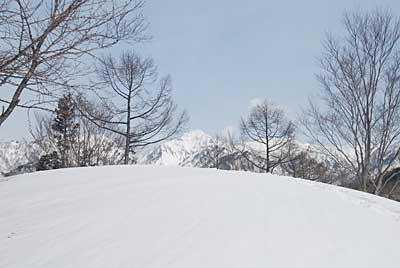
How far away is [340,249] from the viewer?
12.7 feet

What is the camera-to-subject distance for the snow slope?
11.7 feet

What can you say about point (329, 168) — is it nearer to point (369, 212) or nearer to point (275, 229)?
point (369, 212)

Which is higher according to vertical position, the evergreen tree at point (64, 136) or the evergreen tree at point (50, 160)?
the evergreen tree at point (64, 136)

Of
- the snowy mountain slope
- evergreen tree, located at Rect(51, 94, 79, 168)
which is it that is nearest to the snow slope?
evergreen tree, located at Rect(51, 94, 79, 168)

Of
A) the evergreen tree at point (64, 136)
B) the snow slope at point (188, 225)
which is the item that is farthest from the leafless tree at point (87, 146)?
the snow slope at point (188, 225)

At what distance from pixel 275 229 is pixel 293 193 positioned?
2045 millimetres

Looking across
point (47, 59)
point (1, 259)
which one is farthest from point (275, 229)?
point (47, 59)

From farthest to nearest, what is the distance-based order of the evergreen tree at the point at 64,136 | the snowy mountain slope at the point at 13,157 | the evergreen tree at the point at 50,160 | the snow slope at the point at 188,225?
1. the snowy mountain slope at the point at 13,157
2. the evergreen tree at the point at 50,160
3. the evergreen tree at the point at 64,136
4. the snow slope at the point at 188,225

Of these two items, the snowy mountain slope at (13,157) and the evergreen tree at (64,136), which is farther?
the snowy mountain slope at (13,157)

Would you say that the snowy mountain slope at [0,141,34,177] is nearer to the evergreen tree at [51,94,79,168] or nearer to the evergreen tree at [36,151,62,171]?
the evergreen tree at [36,151,62,171]

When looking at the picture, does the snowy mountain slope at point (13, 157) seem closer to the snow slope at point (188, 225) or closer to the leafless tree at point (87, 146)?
the leafless tree at point (87, 146)

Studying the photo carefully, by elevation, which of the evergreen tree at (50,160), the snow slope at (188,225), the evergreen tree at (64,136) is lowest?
the snow slope at (188,225)

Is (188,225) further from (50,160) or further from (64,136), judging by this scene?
(50,160)

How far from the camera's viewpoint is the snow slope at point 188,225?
3.58 metres
